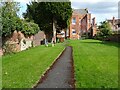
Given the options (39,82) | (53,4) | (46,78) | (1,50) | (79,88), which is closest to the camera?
(79,88)

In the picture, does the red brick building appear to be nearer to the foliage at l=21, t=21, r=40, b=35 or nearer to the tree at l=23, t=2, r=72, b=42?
the tree at l=23, t=2, r=72, b=42

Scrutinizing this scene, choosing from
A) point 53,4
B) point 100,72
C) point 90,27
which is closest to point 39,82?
point 100,72

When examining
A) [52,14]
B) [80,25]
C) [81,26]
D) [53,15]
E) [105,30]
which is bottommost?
[105,30]

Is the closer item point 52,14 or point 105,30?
point 52,14

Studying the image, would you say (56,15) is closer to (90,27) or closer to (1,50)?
(1,50)

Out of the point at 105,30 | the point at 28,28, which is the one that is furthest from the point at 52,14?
the point at 105,30

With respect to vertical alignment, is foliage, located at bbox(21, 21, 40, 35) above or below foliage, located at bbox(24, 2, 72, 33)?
below

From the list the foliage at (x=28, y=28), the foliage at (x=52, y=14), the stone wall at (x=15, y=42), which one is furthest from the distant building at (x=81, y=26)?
the stone wall at (x=15, y=42)

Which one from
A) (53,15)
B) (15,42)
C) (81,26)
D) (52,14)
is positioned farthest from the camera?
(81,26)

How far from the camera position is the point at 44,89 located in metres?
10.4

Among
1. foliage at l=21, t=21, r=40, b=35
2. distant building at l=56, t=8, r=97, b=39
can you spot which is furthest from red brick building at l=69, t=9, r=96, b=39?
foliage at l=21, t=21, r=40, b=35

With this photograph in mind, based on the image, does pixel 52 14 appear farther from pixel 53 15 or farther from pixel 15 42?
pixel 15 42

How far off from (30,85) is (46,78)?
1.80 meters

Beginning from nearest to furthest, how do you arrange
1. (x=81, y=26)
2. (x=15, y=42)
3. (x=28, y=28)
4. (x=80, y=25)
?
(x=15, y=42), (x=28, y=28), (x=80, y=25), (x=81, y=26)
